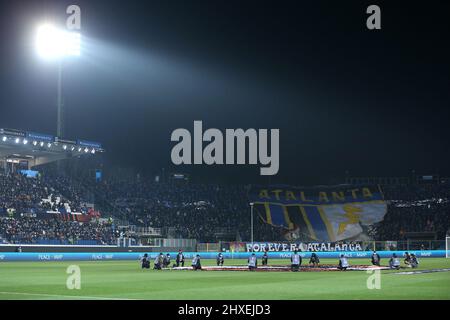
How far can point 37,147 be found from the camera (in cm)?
8938

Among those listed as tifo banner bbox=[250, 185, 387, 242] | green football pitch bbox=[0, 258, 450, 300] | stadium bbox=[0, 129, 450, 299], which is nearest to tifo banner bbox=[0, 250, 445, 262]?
stadium bbox=[0, 129, 450, 299]

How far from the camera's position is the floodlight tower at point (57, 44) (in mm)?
78750

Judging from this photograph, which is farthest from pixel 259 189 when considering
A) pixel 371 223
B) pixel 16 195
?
pixel 16 195

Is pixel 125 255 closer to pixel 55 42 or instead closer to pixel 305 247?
pixel 55 42

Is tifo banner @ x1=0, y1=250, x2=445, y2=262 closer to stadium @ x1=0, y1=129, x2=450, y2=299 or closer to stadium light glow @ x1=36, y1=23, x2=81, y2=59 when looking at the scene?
stadium @ x1=0, y1=129, x2=450, y2=299

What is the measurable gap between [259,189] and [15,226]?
170 feet

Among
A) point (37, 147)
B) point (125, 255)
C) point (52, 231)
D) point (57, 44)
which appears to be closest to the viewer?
point (125, 255)

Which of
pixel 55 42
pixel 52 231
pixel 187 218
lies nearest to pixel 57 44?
pixel 55 42

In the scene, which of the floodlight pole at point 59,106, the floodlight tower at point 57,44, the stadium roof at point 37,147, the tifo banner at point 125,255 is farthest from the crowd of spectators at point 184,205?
the floodlight tower at point 57,44

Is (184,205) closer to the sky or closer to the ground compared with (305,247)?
closer to the sky

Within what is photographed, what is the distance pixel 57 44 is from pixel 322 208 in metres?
55.2
